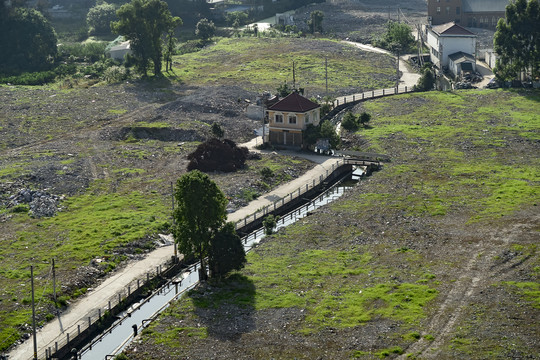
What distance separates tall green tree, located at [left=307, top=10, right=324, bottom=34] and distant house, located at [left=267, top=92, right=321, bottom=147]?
Result: 76.7m

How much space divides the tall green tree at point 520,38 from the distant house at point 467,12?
44528 mm

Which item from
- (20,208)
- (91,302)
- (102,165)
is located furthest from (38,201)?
(91,302)

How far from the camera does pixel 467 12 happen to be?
546 ft

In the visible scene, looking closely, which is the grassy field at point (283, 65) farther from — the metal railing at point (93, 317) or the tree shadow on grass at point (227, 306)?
the tree shadow on grass at point (227, 306)

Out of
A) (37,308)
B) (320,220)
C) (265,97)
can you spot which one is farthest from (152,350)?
(265,97)

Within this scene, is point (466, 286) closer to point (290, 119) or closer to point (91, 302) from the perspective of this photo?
point (91, 302)

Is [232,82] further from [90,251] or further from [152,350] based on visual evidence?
[152,350]

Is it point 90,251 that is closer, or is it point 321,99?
point 90,251

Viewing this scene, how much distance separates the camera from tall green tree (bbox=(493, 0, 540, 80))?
119812mm

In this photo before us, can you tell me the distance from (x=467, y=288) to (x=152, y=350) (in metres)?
20.2

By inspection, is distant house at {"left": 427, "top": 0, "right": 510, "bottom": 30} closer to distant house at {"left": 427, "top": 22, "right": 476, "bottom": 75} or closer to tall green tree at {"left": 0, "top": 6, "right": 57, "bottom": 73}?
distant house at {"left": 427, "top": 22, "right": 476, "bottom": 75}

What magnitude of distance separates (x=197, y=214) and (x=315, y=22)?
117296mm

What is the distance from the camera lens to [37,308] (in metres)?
57.4

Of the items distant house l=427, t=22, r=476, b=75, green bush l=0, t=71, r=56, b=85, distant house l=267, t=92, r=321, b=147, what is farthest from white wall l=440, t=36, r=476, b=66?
green bush l=0, t=71, r=56, b=85
